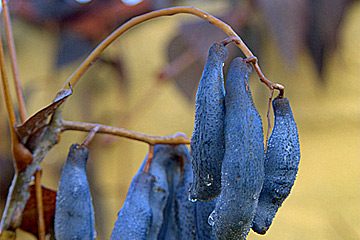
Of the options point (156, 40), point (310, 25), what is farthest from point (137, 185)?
point (156, 40)

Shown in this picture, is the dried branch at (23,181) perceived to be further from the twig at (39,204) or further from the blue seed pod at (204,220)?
the blue seed pod at (204,220)

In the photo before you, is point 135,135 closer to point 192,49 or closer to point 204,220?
point 204,220

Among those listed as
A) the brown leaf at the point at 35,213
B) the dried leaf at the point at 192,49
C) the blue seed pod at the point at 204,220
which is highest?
the dried leaf at the point at 192,49

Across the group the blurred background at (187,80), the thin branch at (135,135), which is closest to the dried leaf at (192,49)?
the blurred background at (187,80)

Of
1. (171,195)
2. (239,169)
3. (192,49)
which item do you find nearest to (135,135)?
(171,195)

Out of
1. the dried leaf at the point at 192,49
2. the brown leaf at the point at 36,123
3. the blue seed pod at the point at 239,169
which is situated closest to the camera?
the blue seed pod at the point at 239,169

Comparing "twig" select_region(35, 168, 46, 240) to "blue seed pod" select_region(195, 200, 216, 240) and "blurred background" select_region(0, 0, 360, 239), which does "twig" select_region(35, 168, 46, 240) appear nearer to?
"blue seed pod" select_region(195, 200, 216, 240)
